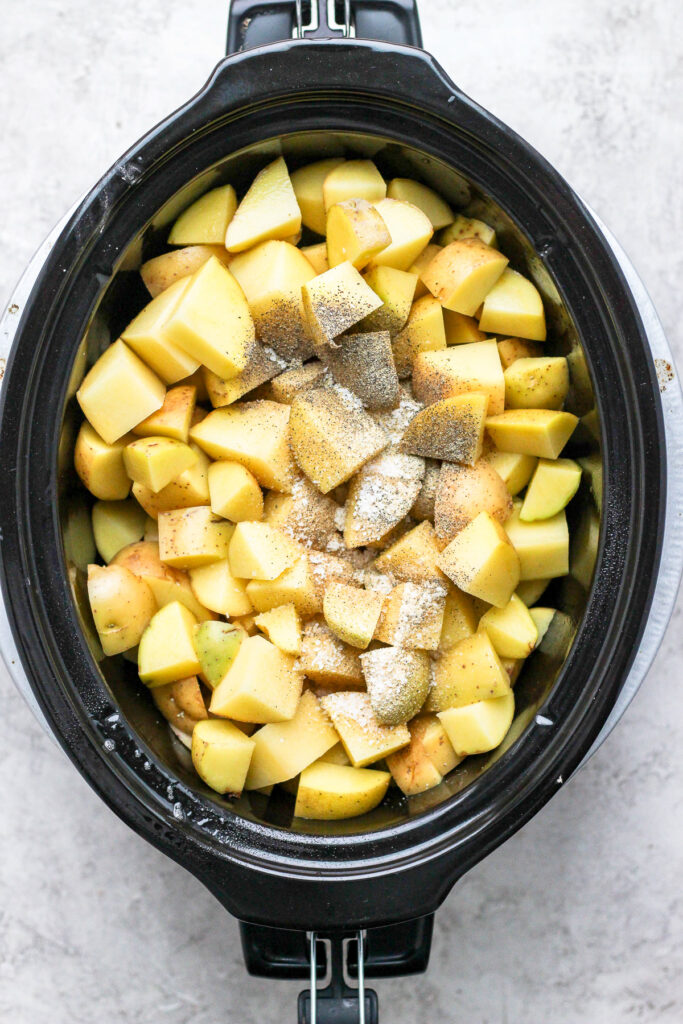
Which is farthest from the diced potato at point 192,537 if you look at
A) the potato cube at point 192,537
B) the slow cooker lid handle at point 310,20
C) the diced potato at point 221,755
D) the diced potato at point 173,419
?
the slow cooker lid handle at point 310,20

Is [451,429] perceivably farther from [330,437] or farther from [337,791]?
[337,791]

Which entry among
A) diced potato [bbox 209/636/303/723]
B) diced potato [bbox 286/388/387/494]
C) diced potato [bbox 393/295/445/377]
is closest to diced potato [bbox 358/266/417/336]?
diced potato [bbox 393/295/445/377]

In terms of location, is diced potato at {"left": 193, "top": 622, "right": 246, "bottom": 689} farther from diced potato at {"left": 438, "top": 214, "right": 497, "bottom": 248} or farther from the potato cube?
diced potato at {"left": 438, "top": 214, "right": 497, "bottom": 248}

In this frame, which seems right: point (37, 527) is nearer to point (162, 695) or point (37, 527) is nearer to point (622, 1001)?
point (162, 695)

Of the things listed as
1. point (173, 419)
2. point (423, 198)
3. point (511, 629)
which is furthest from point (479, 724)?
point (423, 198)

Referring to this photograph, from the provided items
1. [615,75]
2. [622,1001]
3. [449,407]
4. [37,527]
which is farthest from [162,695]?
[615,75]
